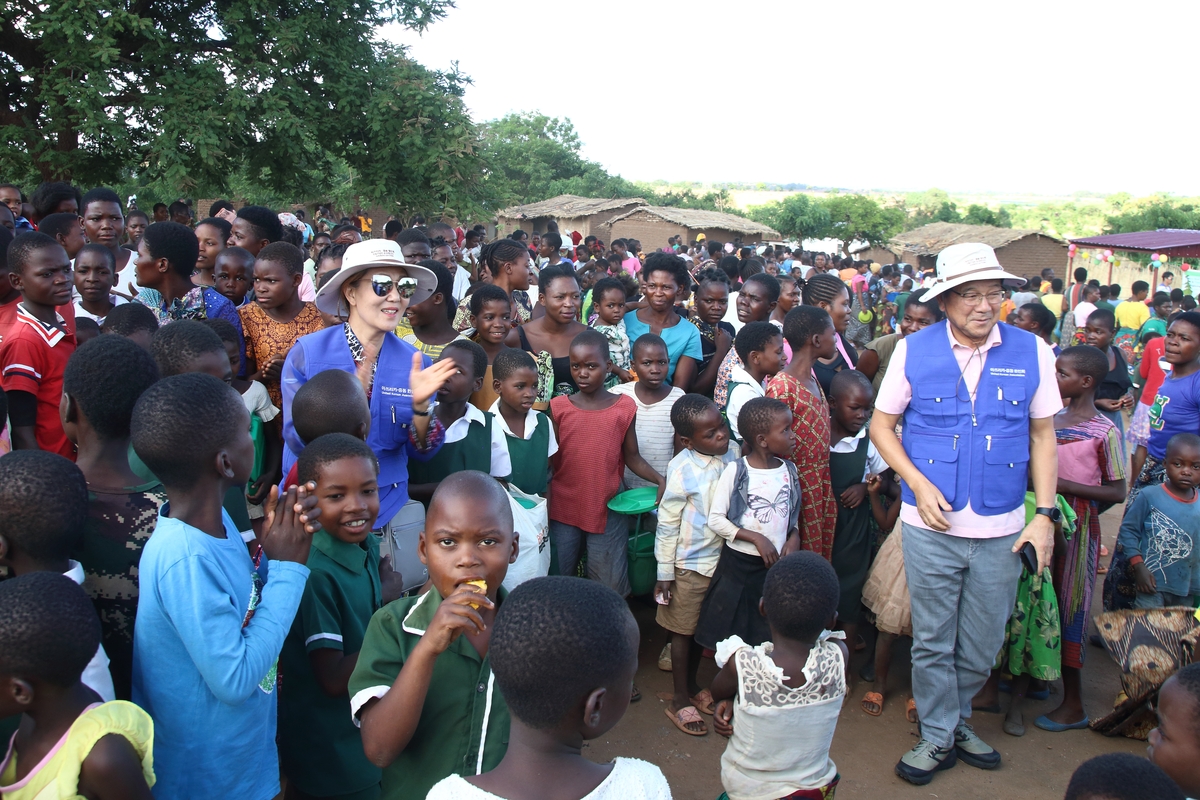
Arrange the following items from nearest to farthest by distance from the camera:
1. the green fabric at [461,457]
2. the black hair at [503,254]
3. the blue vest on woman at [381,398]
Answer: the blue vest on woman at [381,398] → the green fabric at [461,457] → the black hair at [503,254]

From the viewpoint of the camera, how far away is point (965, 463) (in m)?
3.26

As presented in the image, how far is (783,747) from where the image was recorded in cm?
254

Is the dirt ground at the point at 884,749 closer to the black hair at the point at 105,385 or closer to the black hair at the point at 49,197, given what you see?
the black hair at the point at 105,385

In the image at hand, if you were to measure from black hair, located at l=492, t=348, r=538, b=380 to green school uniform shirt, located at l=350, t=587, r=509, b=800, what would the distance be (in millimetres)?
1992

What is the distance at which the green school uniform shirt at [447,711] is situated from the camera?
1.74 meters

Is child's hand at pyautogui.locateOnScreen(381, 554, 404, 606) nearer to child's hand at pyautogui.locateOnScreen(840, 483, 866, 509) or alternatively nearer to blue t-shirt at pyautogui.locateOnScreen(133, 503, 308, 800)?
blue t-shirt at pyautogui.locateOnScreen(133, 503, 308, 800)

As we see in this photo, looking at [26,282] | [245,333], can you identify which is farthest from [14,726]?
[245,333]

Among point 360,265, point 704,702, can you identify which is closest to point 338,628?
point 360,265

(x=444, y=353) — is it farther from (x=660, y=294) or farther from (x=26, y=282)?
(x=660, y=294)

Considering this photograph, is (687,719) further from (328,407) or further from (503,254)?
(503,254)

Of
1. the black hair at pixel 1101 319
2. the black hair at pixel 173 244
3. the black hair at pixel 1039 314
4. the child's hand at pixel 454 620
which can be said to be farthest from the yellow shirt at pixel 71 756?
the black hair at pixel 1101 319

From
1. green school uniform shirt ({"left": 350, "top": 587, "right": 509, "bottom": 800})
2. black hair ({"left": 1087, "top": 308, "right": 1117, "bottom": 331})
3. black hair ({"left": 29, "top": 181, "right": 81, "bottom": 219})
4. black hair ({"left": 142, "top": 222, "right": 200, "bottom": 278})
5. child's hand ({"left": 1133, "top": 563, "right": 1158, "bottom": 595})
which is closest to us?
green school uniform shirt ({"left": 350, "top": 587, "right": 509, "bottom": 800})

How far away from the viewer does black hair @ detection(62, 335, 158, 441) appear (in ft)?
7.16

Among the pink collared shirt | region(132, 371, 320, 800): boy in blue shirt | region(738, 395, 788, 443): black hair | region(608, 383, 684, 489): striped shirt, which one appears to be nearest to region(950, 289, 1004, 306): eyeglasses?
the pink collared shirt
